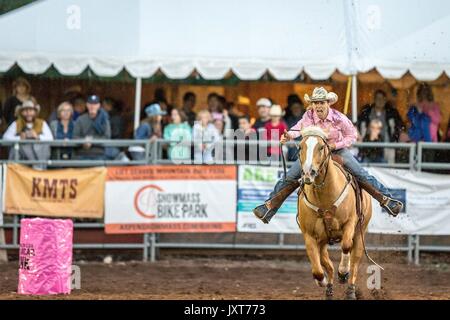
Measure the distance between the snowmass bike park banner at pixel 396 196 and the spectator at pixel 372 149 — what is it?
2.10 feet

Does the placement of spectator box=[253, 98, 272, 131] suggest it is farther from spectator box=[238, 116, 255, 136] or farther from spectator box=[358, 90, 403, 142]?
spectator box=[358, 90, 403, 142]

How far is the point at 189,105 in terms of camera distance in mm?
18812

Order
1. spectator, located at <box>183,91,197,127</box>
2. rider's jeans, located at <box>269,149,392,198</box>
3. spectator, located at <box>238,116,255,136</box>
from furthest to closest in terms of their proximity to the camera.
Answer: spectator, located at <box>183,91,197,127</box>, spectator, located at <box>238,116,255,136</box>, rider's jeans, located at <box>269,149,392,198</box>

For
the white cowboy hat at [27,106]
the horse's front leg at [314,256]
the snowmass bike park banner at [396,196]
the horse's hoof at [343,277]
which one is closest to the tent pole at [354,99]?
the snowmass bike park banner at [396,196]

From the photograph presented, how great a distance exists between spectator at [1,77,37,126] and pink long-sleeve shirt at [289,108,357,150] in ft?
25.0

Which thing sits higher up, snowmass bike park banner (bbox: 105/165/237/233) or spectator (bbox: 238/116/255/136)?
spectator (bbox: 238/116/255/136)

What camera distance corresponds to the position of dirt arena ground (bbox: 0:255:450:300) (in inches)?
532

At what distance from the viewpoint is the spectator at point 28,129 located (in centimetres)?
1694

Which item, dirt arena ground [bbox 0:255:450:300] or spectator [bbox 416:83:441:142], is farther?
spectator [bbox 416:83:441:142]

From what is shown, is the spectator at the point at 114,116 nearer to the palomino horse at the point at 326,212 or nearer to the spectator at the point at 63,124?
the spectator at the point at 63,124

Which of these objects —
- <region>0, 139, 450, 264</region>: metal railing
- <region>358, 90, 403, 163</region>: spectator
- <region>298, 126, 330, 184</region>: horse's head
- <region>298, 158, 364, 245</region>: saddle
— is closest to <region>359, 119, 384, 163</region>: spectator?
<region>358, 90, 403, 163</region>: spectator

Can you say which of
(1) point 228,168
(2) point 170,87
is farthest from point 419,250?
(2) point 170,87

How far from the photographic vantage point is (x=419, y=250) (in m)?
17.0
